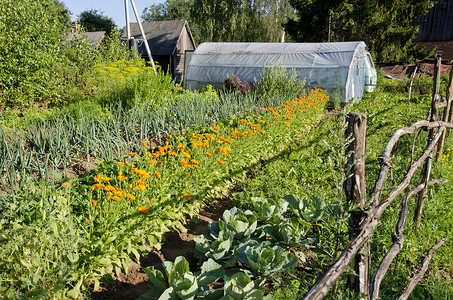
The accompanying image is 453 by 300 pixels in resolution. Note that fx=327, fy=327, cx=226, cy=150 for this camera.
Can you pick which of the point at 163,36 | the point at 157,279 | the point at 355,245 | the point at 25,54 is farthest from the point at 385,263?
the point at 163,36

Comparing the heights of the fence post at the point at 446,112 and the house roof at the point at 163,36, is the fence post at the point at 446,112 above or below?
below

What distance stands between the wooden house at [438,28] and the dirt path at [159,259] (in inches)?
733

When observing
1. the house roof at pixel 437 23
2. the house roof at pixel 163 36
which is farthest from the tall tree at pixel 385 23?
the house roof at pixel 163 36

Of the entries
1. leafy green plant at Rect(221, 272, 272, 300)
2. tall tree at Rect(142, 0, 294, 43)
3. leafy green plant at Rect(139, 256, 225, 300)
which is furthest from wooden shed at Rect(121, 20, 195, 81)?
leafy green plant at Rect(221, 272, 272, 300)

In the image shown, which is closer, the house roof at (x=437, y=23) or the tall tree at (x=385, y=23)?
the tall tree at (x=385, y=23)

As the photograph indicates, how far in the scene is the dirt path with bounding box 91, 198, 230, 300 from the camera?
2.29 metres

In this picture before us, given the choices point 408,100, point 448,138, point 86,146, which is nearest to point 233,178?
point 86,146

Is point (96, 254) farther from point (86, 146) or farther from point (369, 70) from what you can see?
point (369, 70)

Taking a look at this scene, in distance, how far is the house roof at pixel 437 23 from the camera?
17609 mm

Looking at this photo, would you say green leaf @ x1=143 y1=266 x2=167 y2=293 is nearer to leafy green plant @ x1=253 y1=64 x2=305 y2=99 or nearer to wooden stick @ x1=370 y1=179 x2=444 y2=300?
wooden stick @ x1=370 y1=179 x2=444 y2=300

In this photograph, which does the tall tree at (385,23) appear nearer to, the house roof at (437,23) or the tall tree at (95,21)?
the house roof at (437,23)

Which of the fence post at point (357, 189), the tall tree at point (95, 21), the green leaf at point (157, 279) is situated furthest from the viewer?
the tall tree at point (95, 21)

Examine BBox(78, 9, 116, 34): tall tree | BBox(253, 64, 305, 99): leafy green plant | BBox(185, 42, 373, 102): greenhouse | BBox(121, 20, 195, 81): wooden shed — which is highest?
BBox(78, 9, 116, 34): tall tree

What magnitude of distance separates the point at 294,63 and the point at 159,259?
10.4 m
